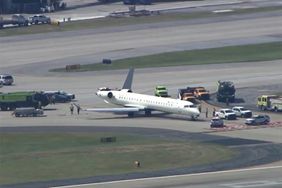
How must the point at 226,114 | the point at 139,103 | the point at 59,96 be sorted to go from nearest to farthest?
the point at 226,114 → the point at 139,103 → the point at 59,96

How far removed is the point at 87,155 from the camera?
133 meters

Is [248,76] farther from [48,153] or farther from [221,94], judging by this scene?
[48,153]

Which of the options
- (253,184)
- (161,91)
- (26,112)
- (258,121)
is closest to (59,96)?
(161,91)

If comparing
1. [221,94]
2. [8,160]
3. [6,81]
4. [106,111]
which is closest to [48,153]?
[8,160]

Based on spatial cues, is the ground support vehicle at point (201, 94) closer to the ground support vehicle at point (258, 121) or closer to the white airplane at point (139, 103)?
the white airplane at point (139, 103)

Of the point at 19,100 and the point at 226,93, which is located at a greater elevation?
the point at 226,93

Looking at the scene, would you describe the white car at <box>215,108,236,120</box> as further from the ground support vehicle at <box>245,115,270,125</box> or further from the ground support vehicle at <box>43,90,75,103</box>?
the ground support vehicle at <box>43,90,75,103</box>

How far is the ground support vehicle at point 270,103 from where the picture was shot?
16812cm

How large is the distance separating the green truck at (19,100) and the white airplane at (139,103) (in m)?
7.08

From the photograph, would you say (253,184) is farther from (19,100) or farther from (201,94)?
(201,94)

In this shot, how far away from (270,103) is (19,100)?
94.4 feet

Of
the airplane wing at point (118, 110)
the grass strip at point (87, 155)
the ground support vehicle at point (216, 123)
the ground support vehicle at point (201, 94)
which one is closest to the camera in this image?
the grass strip at point (87, 155)

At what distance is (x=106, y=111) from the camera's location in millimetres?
166750

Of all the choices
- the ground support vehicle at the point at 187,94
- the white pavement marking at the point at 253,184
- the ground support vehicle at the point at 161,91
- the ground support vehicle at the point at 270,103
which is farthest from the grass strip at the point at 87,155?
the ground support vehicle at the point at 161,91
